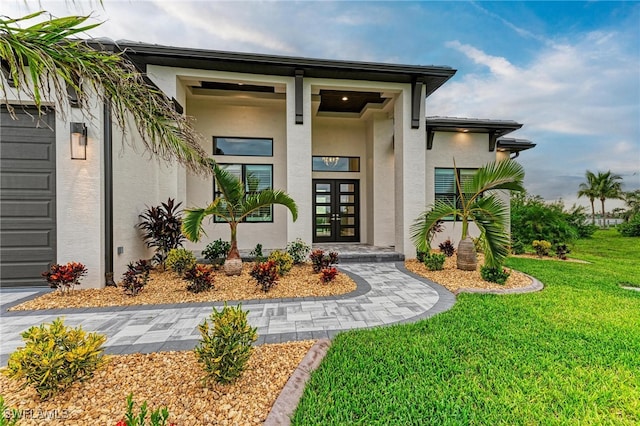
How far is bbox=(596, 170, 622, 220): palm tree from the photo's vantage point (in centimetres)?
2528

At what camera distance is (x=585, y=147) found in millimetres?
15312

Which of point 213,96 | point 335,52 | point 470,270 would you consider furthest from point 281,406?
point 335,52

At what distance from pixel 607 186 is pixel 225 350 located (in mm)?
37974

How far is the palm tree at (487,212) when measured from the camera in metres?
5.17

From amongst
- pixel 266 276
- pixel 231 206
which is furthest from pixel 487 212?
pixel 231 206

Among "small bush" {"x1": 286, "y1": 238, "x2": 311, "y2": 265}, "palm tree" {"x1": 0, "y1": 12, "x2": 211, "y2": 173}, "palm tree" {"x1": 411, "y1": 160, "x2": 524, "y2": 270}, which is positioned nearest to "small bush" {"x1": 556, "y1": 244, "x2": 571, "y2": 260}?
→ "palm tree" {"x1": 411, "y1": 160, "x2": 524, "y2": 270}

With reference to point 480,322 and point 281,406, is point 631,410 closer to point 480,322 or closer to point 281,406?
point 480,322

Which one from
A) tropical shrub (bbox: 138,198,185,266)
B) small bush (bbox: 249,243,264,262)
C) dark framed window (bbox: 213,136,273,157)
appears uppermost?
dark framed window (bbox: 213,136,273,157)

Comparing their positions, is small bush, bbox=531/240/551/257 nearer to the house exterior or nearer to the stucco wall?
the house exterior

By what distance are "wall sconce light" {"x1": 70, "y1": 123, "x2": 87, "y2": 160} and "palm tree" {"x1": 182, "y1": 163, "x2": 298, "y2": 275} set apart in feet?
6.48

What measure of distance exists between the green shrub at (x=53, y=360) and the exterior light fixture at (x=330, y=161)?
8512 mm

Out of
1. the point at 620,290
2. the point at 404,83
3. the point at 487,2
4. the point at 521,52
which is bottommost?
the point at 620,290

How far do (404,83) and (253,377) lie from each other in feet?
25.7

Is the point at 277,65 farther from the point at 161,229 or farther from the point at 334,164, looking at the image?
the point at 161,229
